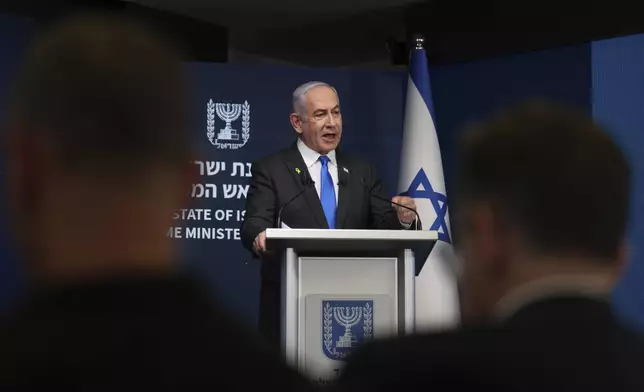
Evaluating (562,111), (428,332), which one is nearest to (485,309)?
(428,332)

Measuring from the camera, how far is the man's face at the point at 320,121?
13.9 ft

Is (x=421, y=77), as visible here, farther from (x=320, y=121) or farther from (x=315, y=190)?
(x=315, y=190)

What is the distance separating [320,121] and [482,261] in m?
3.13

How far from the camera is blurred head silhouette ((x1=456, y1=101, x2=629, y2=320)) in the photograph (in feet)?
3.59

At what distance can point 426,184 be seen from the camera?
5.61 metres

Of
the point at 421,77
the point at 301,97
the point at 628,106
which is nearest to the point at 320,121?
the point at 301,97

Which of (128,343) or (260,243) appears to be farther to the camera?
(260,243)

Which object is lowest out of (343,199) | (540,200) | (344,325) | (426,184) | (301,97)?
(344,325)

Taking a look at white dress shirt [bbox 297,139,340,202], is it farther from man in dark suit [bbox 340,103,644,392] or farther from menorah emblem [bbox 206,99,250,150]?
man in dark suit [bbox 340,103,644,392]

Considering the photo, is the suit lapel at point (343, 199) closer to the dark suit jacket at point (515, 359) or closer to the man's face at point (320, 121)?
the man's face at point (320, 121)

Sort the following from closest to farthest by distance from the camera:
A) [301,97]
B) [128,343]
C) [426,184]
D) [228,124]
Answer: [128,343]
[301,97]
[426,184]
[228,124]

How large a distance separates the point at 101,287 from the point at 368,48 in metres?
8.76

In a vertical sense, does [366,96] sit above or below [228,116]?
above

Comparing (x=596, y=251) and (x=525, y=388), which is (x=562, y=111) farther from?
(x=525, y=388)
